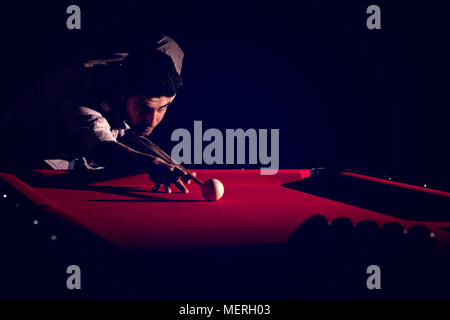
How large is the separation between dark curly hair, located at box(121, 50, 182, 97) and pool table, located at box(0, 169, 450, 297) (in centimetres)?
134

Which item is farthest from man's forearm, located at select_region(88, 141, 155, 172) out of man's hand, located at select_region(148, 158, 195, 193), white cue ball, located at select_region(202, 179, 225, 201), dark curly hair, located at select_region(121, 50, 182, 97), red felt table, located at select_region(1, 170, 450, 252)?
dark curly hair, located at select_region(121, 50, 182, 97)

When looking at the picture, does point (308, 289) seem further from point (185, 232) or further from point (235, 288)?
point (185, 232)

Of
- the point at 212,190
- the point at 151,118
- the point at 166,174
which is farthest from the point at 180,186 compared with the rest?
the point at 151,118

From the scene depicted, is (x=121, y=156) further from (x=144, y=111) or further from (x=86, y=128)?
(x=144, y=111)

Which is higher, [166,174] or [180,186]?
[166,174]

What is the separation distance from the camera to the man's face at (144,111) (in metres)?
6.08

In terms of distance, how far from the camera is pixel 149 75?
19.2 feet

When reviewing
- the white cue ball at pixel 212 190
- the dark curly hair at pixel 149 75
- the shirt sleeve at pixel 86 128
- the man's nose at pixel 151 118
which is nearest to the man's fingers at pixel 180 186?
the white cue ball at pixel 212 190

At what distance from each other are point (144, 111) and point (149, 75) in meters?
0.47

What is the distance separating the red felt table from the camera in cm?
261

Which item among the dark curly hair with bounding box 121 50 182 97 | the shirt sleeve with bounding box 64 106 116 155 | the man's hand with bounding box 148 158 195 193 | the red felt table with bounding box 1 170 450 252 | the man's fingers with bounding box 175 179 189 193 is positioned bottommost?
the red felt table with bounding box 1 170 450 252

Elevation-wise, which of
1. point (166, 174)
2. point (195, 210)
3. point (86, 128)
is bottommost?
point (195, 210)

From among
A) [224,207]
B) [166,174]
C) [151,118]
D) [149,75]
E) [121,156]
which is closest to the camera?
→ [224,207]

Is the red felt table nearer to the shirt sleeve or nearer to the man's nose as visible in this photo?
the shirt sleeve
